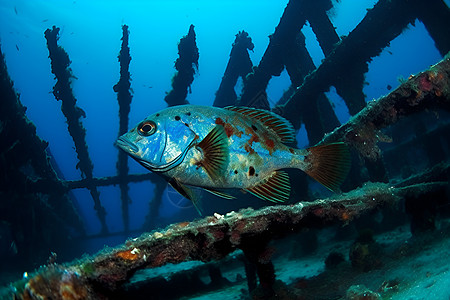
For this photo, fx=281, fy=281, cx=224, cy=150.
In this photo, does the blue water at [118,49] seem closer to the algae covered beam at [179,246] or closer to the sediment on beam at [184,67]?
the sediment on beam at [184,67]

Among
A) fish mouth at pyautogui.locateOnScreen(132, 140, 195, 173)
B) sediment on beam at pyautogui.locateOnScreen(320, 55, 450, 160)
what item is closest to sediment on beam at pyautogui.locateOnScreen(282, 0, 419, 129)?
sediment on beam at pyautogui.locateOnScreen(320, 55, 450, 160)

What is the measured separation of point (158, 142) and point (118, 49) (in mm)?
110087

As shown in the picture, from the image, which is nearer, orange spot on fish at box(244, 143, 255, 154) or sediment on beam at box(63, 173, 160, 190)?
orange spot on fish at box(244, 143, 255, 154)

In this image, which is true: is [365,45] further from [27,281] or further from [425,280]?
[27,281]

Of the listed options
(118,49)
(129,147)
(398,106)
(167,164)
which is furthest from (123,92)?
(118,49)

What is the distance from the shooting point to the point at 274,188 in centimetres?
283

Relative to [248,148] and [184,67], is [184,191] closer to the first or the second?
[248,148]

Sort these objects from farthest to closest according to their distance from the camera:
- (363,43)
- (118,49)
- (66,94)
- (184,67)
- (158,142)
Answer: (118,49)
(66,94)
(184,67)
(363,43)
(158,142)

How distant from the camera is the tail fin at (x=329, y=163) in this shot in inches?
115

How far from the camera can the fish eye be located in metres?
2.55

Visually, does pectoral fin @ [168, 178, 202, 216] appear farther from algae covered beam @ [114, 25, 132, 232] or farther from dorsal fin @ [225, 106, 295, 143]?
algae covered beam @ [114, 25, 132, 232]

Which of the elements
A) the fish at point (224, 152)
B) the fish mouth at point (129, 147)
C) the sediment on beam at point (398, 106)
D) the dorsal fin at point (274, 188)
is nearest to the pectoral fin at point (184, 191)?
the fish at point (224, 152)

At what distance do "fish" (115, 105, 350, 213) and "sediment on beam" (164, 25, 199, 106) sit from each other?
6276 millimetres

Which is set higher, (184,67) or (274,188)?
(184,67)
